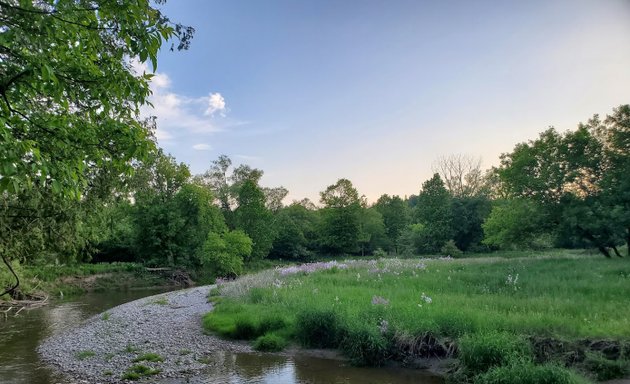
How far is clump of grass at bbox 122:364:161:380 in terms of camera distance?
12117mm

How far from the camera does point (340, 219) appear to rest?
75.2 meters

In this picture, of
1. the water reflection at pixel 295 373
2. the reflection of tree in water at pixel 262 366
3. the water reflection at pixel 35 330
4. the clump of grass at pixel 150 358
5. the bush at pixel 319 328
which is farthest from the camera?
the bush at pixel 319 328

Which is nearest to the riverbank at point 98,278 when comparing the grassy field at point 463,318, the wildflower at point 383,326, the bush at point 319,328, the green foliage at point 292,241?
the grassy field at point 463,318

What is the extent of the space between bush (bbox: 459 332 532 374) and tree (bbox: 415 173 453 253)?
175 feet

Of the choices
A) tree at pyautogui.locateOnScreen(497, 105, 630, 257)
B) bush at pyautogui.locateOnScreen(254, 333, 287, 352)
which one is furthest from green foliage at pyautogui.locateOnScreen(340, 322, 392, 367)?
tree at pyautogui.locateOnScreen(497, 105, 630, 257)

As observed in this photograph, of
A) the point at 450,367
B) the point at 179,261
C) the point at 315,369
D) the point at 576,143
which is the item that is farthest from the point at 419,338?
the point at 179,261

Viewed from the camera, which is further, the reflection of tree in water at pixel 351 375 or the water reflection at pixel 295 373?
the water reflection at pixel 295 373

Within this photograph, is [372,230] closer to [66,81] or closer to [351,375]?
[351,375]

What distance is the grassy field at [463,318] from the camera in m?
10.5

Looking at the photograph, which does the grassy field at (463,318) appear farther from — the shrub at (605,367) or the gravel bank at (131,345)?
the gravel bank at (131,345)

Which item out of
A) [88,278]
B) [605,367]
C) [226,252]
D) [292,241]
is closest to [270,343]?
[605,367]

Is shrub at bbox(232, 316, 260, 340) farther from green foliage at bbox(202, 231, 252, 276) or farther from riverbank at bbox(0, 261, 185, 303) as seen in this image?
green foliage at bbox(202, 231, 252, 276)

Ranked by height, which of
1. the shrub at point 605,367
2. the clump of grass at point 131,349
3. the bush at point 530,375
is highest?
the bush at point 530,375

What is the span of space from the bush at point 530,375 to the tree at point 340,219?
211 feet
